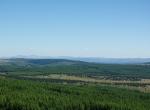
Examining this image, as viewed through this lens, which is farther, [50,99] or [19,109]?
[50,99]

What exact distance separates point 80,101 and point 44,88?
18831 millimetres

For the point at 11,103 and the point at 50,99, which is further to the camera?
the point at 50,99

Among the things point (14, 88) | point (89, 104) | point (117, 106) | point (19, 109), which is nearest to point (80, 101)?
point (89, 104)

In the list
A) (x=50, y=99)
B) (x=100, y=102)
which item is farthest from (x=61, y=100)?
(x=100, y=102)

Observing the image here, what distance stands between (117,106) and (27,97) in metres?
13.1

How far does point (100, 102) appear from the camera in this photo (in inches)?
2125

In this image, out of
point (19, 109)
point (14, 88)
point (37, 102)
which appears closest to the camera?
point (19, 109)

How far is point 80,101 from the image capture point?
181 feet

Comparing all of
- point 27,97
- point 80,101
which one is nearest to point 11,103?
point 27,97

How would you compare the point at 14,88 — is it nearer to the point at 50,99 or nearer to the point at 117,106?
the point at 50,99

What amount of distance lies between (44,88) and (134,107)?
24.7 meters

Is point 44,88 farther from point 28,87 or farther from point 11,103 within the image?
point 11,103

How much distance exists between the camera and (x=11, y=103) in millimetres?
51250

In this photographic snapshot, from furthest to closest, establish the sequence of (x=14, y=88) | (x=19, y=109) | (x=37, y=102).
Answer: (x=14, y=88) < (x=37, y=102) < (x=19, y=109)
